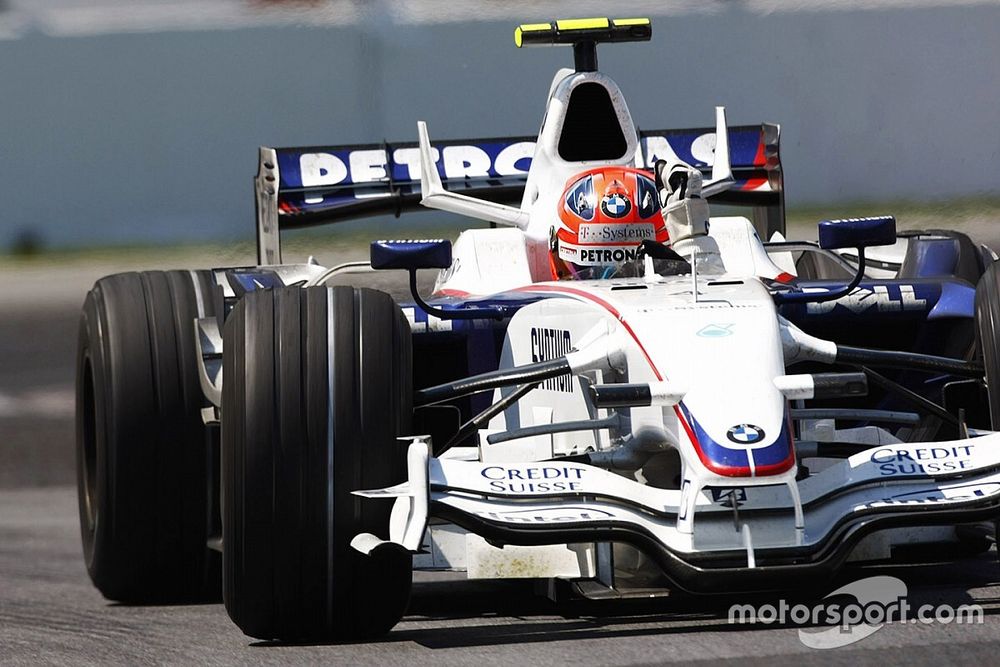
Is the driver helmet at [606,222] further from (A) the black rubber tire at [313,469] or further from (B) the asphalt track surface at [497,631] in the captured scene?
(A) the black rubber tire at [313,469]

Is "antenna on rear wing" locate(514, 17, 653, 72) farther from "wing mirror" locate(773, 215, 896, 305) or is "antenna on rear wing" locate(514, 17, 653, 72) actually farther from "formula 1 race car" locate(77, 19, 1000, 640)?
"wing mirror" locate(773, 215, 896, 305)

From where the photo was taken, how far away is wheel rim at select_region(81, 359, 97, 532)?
8.66 metres

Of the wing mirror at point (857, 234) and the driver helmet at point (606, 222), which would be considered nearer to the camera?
the wing mirror at point (857, 234)

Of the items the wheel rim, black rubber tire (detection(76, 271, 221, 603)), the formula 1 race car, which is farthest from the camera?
the wheel rim

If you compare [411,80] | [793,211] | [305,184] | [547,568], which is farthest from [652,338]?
[411,80]

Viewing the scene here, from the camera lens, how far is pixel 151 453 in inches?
311

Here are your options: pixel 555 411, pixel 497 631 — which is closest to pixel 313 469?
pixel 497 631

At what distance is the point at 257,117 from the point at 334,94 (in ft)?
3.02

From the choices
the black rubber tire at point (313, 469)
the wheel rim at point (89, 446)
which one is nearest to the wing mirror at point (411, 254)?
the black rubber tire at point (313, 469)

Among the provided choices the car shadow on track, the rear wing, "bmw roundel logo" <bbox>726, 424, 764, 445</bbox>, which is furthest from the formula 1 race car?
the rear wing

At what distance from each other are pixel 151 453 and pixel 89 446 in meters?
1.20

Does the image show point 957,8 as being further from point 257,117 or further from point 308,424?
point 308,424

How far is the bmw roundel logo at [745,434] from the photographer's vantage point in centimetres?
581

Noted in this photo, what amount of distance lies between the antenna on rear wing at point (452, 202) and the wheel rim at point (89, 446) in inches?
71.0
